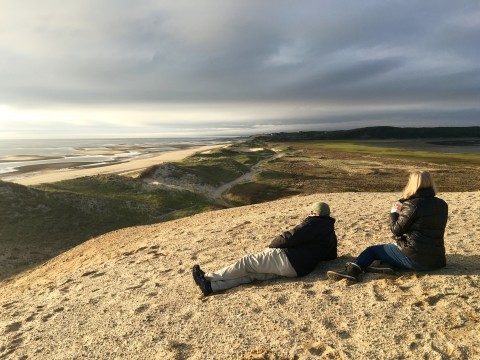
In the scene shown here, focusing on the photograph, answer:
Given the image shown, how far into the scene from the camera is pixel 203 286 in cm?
750

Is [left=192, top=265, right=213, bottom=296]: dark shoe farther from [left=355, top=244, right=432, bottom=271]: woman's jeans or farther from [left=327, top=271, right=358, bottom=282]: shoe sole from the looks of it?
[left=355, top=244, right=432, bottom=271]: woman's jeans

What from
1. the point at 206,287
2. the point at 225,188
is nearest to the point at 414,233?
the point at 206,287

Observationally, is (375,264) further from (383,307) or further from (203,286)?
(203,286)

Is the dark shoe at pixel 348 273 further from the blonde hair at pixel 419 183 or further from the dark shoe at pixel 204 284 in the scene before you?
the dark shoe at pixel 204 284

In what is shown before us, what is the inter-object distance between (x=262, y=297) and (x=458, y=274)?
3894mm

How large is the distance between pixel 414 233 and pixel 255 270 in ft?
10.6

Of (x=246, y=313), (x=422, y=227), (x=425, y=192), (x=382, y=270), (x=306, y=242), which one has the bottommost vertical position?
(x=246, y=313)

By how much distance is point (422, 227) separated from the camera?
659cm

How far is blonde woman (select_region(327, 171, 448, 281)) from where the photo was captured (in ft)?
21.3

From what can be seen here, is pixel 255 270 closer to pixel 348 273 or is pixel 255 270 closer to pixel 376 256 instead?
pixel 348 273

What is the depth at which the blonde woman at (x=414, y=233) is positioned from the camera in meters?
6.49

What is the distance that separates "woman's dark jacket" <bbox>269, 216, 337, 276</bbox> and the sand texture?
0.38 m

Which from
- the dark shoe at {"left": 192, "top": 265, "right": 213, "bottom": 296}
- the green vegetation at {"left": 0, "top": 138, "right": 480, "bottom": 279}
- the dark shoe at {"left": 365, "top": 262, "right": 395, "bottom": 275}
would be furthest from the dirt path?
the dark shoe at {"left": 365, "top": 262, "right": 395, "bottom": 275}

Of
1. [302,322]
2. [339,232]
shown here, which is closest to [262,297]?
[302,322]
